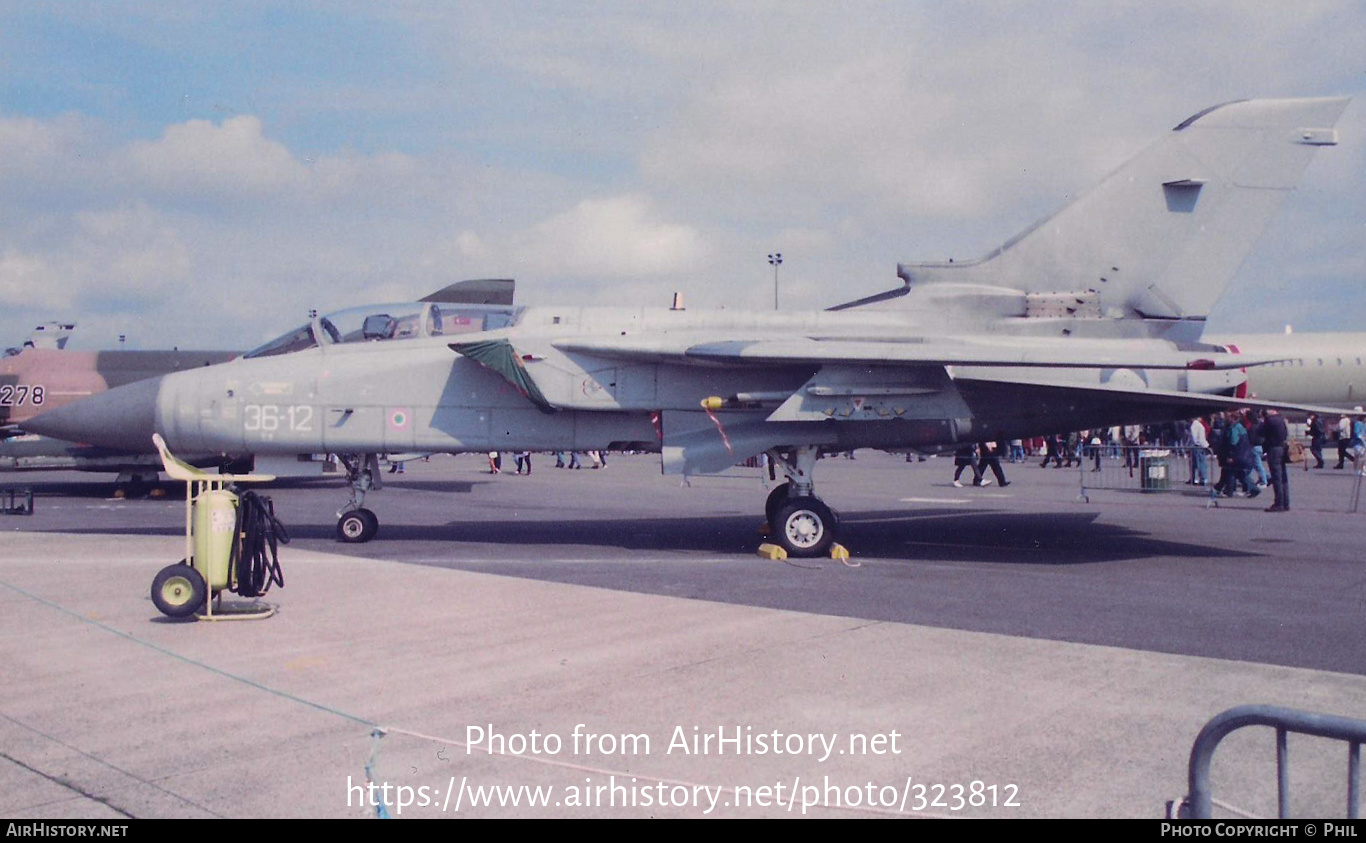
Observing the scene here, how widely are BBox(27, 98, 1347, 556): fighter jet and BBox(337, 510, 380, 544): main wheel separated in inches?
31.6

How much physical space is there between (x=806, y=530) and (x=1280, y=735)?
779 cm

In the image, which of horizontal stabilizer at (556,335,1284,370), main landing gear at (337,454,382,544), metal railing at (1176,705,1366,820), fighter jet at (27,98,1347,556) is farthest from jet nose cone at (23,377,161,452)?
metal railing at (1176,705,1366,820)

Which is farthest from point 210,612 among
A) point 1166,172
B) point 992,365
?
point 1166,172

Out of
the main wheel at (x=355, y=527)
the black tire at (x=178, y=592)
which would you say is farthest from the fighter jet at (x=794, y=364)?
the black tire at (x=178, y=592)

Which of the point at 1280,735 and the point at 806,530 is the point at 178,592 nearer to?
the point at 806,530

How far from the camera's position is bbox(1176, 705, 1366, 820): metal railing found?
8.23ft

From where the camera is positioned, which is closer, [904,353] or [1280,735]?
[1280,735]

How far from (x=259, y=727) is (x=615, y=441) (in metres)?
6.89

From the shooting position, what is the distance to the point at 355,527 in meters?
11.9

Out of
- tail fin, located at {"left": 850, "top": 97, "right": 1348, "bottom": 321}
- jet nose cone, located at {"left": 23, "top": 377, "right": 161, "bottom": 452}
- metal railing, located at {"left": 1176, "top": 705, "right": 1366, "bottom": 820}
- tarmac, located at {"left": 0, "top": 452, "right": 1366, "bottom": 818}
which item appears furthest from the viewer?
jet nose cone, located at {"left": 23, "top": 377, "right": 161, "bottom": 452}

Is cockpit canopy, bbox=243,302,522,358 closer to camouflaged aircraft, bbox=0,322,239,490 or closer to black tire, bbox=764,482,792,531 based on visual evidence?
black tire, bbox=764,482,792,531

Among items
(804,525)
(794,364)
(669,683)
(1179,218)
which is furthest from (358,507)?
(1179,218)

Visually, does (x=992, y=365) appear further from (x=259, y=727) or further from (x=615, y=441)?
(x=259, y=727)

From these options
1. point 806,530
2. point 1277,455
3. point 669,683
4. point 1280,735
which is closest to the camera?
point 1280,735
